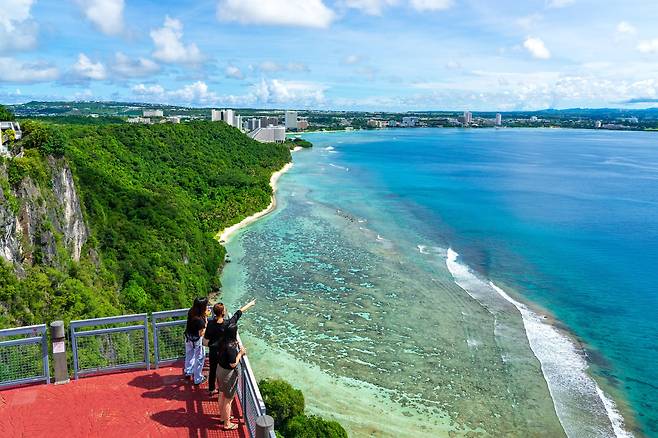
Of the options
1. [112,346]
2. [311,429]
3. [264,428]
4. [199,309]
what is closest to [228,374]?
[199,309]

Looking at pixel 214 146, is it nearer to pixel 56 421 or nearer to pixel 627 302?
pixel 627 302

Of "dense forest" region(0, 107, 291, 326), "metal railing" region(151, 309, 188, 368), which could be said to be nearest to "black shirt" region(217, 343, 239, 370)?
"metal railing" region(151, 309, 188, 368)

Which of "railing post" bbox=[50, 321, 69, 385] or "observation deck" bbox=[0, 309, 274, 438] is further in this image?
"railing post" bbox=[50, 321, 69, 385]

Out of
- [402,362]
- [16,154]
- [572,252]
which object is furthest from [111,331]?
[572,252]

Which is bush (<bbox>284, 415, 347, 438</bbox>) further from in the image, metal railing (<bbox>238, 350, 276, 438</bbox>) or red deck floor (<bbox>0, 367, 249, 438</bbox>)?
metal railing (<bbox>238, 350, 276, 438</bbox>)

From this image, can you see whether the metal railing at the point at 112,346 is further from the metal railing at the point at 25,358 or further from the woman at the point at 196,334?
the woman at the point at 196,334

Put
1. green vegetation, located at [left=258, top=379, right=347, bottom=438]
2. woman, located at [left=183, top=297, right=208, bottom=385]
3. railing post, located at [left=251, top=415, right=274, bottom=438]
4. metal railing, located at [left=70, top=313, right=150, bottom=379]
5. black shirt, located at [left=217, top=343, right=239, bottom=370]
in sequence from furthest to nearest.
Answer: green vegetation, located at [left=258, top=379, right=347, bottom=438] < metal railing, located at [left=70, top=313, right=150, bottom=379] < woman, located at [left=183, top=297, right=208, bottom=385] < black shirt, located at [left=217, top=343, right=239, bottom=370] < railing post, located at [left=251, top=415, right=274, bottom=438]

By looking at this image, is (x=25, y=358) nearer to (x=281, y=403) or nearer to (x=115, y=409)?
(x=115, y=409)
